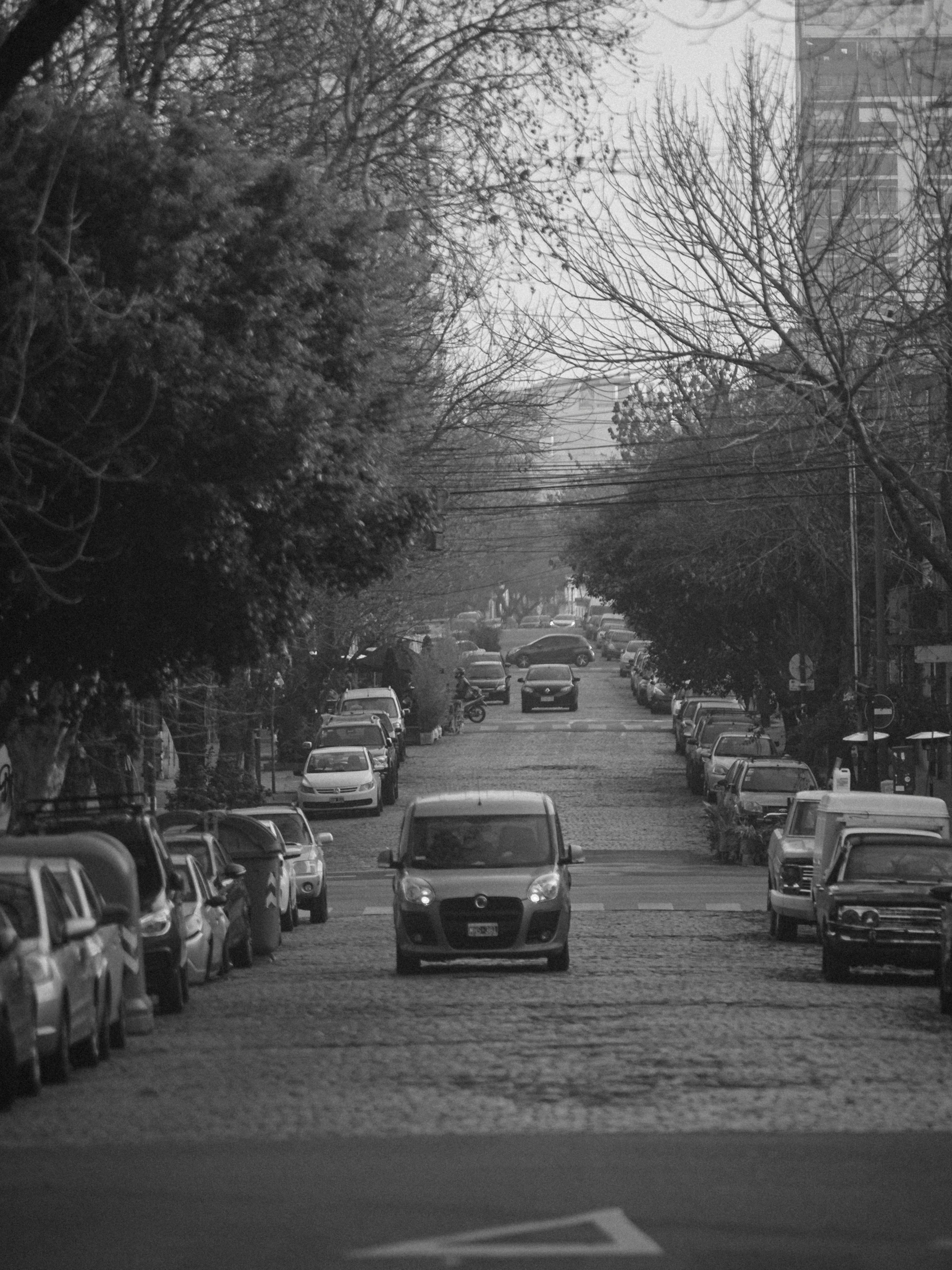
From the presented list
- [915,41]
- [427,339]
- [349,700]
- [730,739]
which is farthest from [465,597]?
[915,41]

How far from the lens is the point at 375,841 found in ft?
151

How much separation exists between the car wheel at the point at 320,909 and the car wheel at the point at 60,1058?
1852 cm

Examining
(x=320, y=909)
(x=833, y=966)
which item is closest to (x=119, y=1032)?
(x=833, y=966)

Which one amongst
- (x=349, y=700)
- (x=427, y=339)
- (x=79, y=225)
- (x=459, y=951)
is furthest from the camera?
(x=349, y=700)

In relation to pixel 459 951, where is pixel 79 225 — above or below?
above

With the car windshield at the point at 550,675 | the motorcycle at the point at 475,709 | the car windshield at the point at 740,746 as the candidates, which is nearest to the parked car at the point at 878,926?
the car windshield at the point at 740,746

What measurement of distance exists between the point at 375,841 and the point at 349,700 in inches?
798

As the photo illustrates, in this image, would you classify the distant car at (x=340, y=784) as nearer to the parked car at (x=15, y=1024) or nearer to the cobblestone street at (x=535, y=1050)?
the cobblestone street at (x=535, y=1050)

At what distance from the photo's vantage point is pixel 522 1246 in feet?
25.7

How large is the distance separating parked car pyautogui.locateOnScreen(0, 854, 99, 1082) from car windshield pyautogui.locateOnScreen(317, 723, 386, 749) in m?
40.7

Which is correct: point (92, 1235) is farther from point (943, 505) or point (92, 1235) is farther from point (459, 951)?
point (943, 505)

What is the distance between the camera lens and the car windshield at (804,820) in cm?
2914

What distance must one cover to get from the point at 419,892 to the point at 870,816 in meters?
7.18

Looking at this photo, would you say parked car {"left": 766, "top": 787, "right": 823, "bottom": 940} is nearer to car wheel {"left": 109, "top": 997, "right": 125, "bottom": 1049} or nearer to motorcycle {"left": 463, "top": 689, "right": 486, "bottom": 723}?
car wheel {"left": 109, "top": 997, "right": 125, "bottom": 1049}
